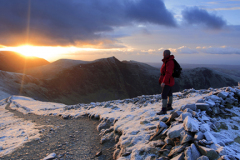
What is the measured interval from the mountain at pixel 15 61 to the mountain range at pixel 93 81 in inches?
1637

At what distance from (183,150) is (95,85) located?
3222 inches

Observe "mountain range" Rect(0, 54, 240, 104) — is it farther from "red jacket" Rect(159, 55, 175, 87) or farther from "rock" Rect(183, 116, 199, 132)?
"rock" Rect(183, 116, 199, 132)

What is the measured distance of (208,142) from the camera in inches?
113

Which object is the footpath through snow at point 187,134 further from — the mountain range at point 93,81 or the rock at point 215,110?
the mountain range at point 93,81

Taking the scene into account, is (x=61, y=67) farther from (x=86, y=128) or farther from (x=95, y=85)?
(x=86, y=128)

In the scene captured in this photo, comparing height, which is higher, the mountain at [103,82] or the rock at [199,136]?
the rock at [199,136]

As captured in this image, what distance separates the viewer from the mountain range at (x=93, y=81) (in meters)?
60.7

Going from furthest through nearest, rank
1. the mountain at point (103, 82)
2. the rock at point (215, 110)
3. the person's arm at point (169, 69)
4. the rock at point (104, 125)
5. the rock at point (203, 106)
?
the mountain at point (103, 82) → the rock at point (104, 125) → the person's arm at point (169, 69) → the rock at point (215, 110) → the rock at point (203, 106)

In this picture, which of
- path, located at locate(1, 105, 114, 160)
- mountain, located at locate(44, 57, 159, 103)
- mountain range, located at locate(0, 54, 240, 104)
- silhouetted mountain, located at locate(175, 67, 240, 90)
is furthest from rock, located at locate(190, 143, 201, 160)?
silhouetted mountain, located at locate(175, 67, 240, 90)

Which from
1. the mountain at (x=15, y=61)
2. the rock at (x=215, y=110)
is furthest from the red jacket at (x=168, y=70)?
the mountain at (x=15, y=61)

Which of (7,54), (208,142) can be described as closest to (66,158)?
(208,142)

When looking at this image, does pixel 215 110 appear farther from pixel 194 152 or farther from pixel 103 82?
pixel 103 82

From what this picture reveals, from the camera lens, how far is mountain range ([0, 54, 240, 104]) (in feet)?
199

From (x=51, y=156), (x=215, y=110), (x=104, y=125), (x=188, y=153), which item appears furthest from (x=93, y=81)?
(x=188, y=153)
